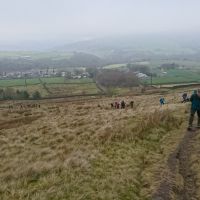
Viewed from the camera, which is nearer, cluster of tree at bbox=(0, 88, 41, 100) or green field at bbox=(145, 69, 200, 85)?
cluster of tree at bbox=(0, 88, 41, 100)

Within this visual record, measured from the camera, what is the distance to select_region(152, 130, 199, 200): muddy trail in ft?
30.3

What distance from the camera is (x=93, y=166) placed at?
11586mm

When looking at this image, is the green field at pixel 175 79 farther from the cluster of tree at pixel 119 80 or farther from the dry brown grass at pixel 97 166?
the dry brown grass at pixel 97 166

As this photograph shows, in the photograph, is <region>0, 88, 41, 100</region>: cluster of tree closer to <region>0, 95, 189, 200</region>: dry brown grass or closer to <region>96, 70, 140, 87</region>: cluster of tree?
<region>96, 70, 140, 87</region>: cluster of tree

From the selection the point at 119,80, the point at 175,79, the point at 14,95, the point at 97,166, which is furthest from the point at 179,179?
the point at 119,80

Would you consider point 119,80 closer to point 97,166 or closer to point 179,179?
point 97,166

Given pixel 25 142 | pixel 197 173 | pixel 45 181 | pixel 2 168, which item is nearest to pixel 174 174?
pixel 197 173

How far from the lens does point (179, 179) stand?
33.7 feet

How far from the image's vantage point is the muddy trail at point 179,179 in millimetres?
9234

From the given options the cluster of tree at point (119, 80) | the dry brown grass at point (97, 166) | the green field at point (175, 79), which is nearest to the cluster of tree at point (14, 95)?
the cluster of tree at point (119, 80)

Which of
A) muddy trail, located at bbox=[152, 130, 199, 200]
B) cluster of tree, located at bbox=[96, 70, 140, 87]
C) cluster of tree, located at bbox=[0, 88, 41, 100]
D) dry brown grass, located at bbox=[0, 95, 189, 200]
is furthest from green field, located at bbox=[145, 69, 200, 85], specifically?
muddy trail, located at bbox=[152, 130, 199, 200]

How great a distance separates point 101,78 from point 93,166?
359 feet

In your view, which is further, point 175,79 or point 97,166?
A: point 175,79

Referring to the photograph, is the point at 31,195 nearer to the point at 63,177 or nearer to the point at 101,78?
the point at 63,177
